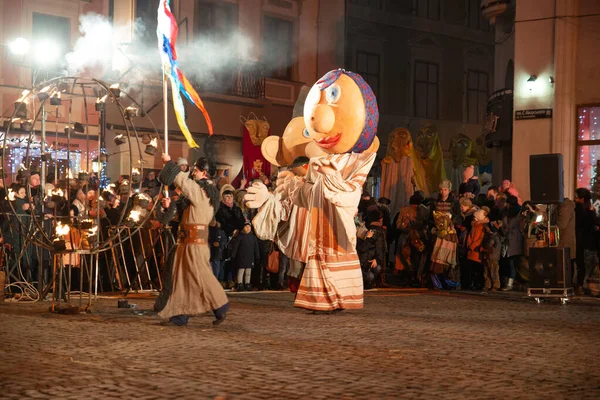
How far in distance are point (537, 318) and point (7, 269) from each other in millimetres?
7499

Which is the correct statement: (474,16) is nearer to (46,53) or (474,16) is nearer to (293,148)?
(46,53)

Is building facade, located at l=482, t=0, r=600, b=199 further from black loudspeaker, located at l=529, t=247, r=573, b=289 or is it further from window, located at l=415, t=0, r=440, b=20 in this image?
window, located at l=415, t=0, r=440, b=20

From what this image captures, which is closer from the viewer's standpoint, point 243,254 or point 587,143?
point 243,254

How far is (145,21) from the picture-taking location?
2706 cm

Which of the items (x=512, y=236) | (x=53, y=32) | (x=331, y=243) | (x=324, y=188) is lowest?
(x=331, y=243)

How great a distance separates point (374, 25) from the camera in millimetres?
36406

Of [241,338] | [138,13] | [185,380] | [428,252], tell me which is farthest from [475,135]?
[185,380]

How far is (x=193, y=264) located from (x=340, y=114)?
2.65 metres

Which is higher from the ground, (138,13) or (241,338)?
(138,13)

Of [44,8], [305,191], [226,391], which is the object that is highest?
[44,8]

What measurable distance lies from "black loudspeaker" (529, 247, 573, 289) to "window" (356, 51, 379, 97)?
21.2 metres

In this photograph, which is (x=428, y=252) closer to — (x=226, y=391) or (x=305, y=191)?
(x=305, y=191)

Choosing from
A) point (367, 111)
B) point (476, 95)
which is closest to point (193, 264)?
point (367, 111)

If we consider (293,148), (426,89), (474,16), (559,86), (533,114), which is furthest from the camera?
(474,16)
